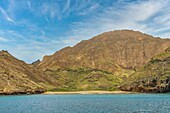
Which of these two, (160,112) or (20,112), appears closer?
(160,112)

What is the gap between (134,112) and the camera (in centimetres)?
9688

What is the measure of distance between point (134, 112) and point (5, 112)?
44.1 metres

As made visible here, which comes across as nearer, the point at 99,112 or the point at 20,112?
the point at 99,112

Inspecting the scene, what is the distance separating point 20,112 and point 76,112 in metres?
20.2

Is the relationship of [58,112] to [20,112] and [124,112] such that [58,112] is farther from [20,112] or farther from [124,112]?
[124,112]

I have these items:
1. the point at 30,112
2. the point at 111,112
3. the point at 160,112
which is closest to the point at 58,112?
the point at 30,112

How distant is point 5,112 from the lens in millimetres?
106750

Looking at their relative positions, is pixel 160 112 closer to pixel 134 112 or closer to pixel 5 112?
pixel 134 112

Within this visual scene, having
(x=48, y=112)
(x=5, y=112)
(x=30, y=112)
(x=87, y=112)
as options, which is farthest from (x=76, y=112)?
(x=5, y=112)

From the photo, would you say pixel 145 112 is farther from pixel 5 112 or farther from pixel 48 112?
pixel 5 112

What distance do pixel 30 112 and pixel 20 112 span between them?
350 cm

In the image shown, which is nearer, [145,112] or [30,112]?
[145,112]

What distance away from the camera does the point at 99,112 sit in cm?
9875

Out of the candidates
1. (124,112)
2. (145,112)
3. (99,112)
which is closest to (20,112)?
(99,112)
